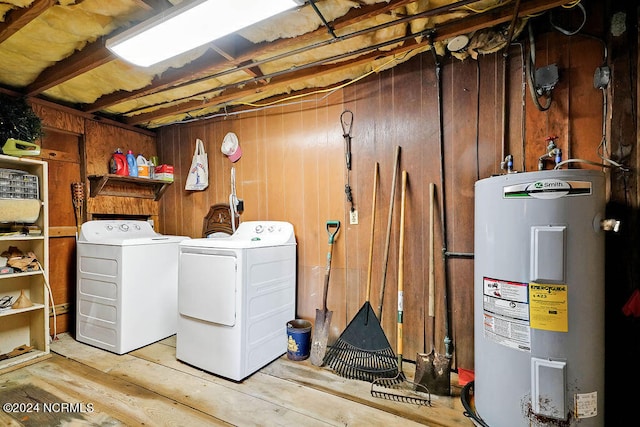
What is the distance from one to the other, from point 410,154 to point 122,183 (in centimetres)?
301

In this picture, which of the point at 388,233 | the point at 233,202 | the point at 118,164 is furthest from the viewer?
the point at 118,164

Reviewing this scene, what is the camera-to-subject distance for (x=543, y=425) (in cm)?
129

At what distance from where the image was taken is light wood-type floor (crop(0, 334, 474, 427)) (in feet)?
5.30

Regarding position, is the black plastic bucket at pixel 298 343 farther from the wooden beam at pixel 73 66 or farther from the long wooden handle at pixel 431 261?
the wooden beam at pixel 73 66

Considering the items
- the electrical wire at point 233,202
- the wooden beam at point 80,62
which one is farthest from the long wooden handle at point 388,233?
the wooden beam at point 80,62

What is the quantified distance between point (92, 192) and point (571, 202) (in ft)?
12.4

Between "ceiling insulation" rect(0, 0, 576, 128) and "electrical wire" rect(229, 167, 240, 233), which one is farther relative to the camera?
"electrical wire" rect(229, 167, 240, 233)

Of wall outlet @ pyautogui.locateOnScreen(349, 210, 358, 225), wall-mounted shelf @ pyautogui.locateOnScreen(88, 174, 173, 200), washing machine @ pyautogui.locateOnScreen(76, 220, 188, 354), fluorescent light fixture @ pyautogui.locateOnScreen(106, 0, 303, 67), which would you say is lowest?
washing machine @ pyautogui.locateOnScreen(76, 220, 188, 354)

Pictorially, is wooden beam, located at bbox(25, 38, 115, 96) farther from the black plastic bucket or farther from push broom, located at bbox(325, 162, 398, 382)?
push broom, located at bbox(325, 162, 398, 382)

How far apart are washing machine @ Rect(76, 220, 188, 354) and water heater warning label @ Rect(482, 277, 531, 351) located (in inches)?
101

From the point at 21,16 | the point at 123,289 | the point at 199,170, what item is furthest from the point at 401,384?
the point at 21,16

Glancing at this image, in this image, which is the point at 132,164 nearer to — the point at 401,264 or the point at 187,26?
the point at 187,26

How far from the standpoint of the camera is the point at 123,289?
2408mm

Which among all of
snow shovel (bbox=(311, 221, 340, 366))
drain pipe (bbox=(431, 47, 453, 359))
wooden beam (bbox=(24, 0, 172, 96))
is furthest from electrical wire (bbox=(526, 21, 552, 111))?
wooden beam (bbox=(24, 0, 172, 96))
